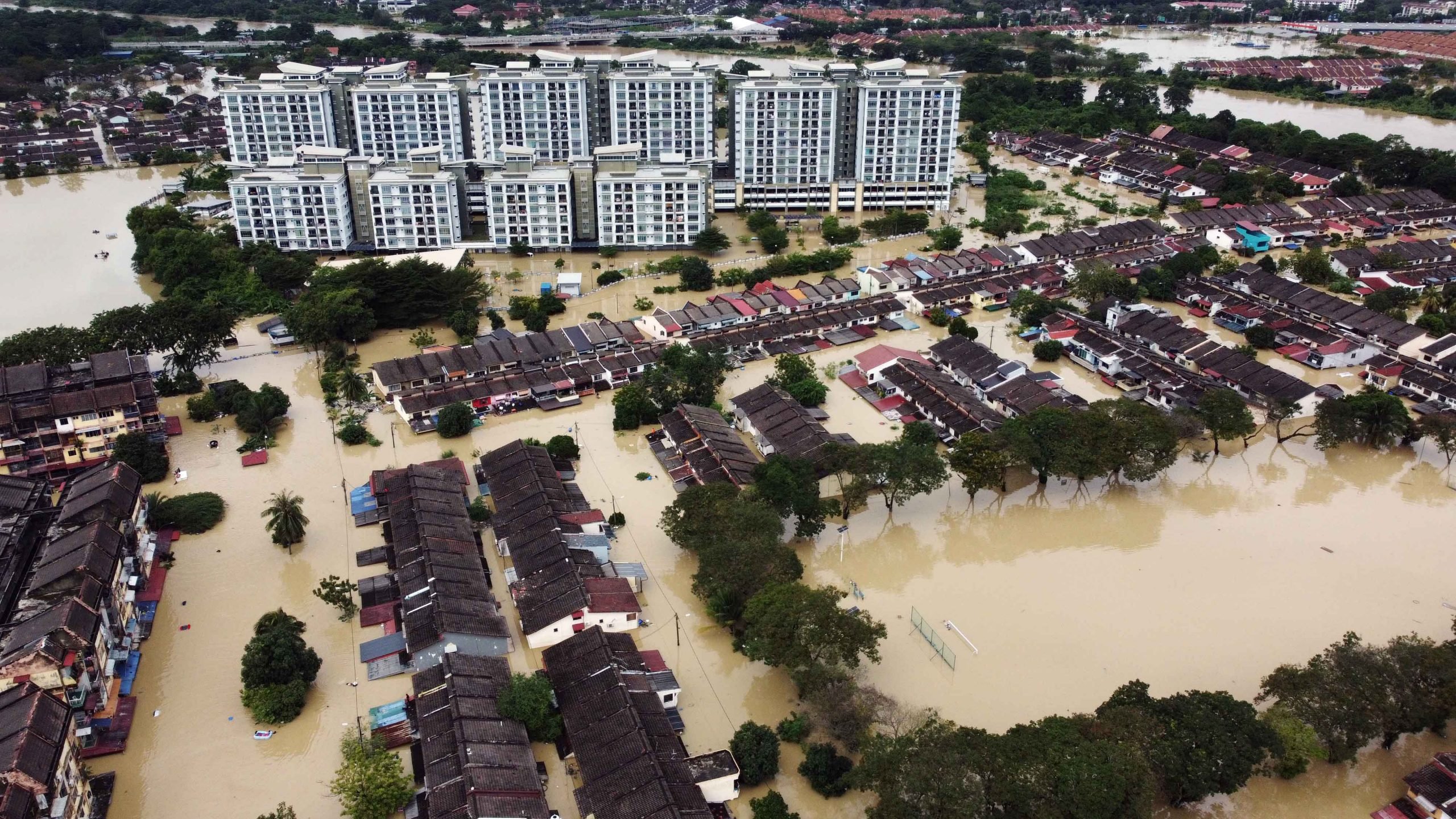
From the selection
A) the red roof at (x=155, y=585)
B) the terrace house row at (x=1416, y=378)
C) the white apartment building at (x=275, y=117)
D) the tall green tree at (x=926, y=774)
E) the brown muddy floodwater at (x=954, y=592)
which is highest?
the white apartment building at (x=275, y=117)

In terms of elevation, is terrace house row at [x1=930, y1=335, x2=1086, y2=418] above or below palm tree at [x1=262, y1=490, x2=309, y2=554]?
above

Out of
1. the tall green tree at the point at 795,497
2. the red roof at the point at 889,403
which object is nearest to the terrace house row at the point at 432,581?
the tall green tree at the point at 795,497

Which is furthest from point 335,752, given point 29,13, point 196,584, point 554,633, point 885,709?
point 29,13

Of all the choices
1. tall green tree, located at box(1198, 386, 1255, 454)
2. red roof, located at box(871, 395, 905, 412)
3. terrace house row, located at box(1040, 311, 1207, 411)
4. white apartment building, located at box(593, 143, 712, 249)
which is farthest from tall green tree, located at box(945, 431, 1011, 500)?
white apartment building, located at box(593, 143, 712, 249)

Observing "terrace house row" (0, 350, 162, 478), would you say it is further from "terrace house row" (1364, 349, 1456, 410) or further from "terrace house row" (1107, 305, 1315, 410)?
"terrace house row" (1364, 349, 1456, 410)

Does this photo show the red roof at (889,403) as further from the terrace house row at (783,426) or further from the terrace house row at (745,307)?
the terrace house row at (745,307)

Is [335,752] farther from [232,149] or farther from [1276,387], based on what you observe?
[232,149]
